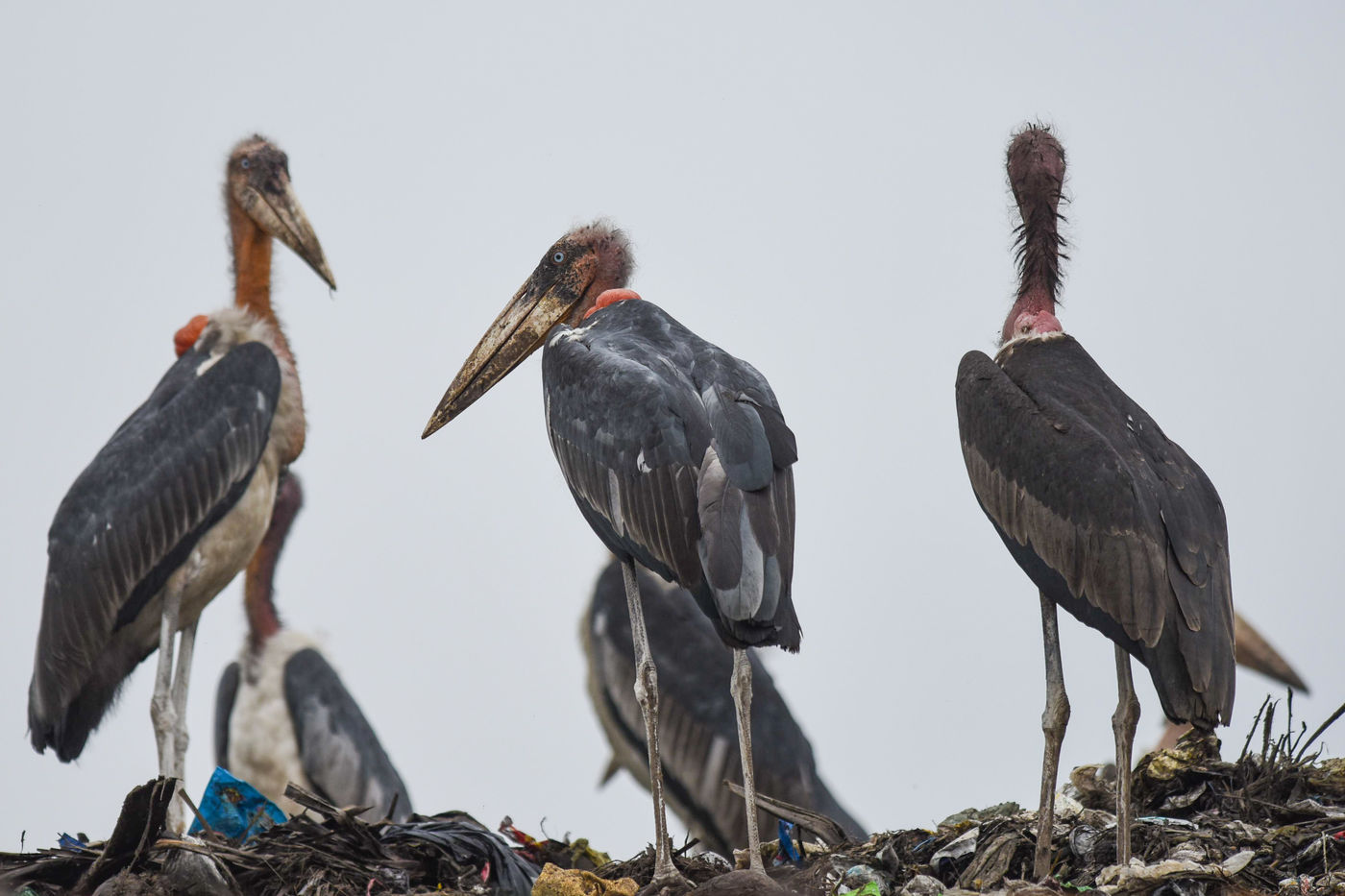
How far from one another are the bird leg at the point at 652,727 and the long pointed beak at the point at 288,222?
3.44 meters

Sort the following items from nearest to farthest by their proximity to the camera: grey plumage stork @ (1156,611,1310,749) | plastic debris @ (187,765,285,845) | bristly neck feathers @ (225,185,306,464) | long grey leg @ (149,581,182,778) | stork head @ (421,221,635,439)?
plastic debris @ (187,765,285,845) < long grey leg @ (149,581,182,778) < stork head @ (421,221,635,439) < bristly neck feathers @ (225,185,306,464) < grey plumage stork @ (1156,611,1310,749)

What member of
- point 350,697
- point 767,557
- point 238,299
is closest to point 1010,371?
point 767,557

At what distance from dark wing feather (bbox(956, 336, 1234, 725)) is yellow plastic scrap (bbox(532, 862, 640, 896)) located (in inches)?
57.9

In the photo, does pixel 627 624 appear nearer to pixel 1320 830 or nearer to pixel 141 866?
pixel 141 866

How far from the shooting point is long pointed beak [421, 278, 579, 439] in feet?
23.0

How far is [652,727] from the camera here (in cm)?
510

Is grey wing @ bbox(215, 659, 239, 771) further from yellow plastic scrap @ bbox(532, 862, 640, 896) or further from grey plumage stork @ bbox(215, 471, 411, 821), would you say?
yellow plastic scrap @ bbox(532, 862, 640, 896)

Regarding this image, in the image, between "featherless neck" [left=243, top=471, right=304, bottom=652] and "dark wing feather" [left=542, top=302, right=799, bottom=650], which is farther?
"featherless neck" [left=243, top=471, right=304, bottom=652]

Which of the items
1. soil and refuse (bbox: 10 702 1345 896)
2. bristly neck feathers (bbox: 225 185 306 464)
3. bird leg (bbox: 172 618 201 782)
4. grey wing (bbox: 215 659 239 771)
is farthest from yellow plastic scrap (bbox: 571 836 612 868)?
grey wing (bbox: 215 659 239 771)

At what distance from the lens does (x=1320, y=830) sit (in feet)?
15.5

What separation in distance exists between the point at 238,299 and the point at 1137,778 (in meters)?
4.61

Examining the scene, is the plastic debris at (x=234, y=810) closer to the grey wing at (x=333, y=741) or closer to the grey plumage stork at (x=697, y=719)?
the grey plumage stork at (x=697, y=719)

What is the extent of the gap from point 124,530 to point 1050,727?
3.71 m

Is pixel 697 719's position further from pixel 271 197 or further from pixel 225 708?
pixel 271 197
